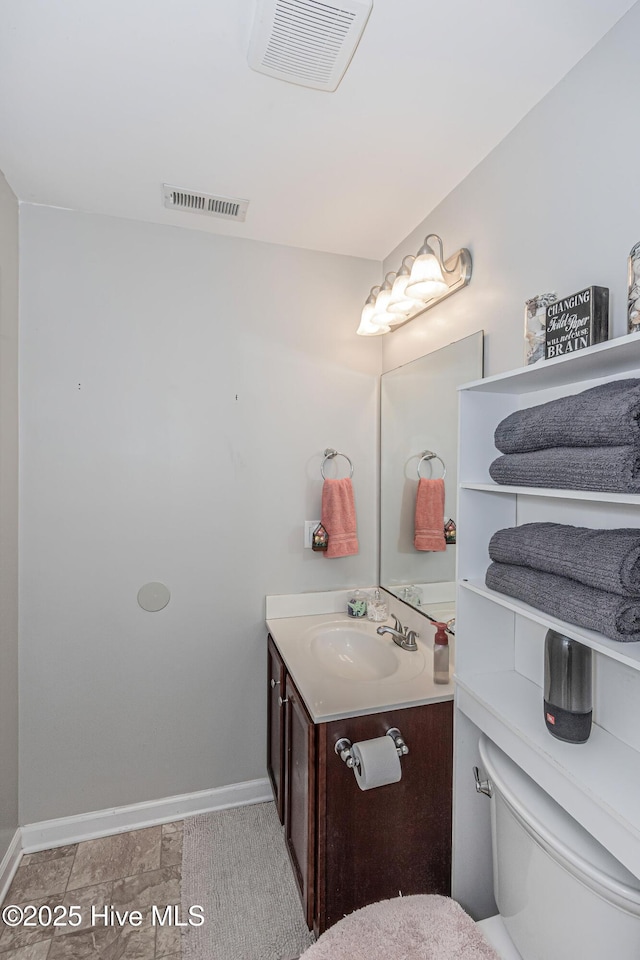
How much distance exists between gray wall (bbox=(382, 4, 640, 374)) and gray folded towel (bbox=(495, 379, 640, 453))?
0.78ft

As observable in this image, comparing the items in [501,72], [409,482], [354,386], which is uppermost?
[501,72]

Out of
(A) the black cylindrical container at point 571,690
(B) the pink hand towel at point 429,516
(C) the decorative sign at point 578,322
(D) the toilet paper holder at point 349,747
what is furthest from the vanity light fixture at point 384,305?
(D) the toilet paper holder at point 349,747

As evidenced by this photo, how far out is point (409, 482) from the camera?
1989 millimetres

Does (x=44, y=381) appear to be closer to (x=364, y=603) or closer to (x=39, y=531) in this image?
(x=39, y=531)

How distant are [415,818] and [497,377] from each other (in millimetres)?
1298

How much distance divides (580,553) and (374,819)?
3.33 feet

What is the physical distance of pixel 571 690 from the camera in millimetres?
1050

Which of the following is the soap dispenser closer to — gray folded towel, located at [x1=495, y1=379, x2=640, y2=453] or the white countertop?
the white countertop

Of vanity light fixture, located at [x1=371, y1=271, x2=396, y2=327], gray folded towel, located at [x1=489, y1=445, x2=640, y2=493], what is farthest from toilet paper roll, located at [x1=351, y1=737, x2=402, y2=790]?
vanity light fixture, located at [x1=371, y1=271, x2=396, y2=327]

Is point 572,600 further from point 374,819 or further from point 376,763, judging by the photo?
point 374,819

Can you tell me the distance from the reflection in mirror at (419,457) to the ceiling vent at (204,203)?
0.91m

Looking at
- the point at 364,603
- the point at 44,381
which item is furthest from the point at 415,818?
the point at 44,381

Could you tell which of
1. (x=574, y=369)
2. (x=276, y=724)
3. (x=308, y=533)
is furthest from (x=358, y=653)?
(x=574, y=369)

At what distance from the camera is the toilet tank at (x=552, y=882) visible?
0.85 m
